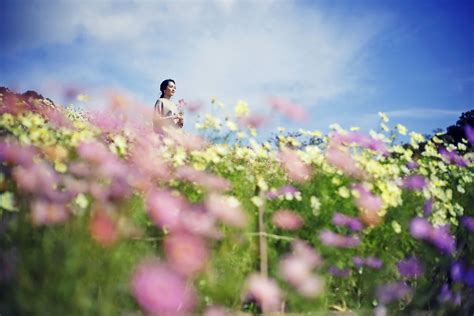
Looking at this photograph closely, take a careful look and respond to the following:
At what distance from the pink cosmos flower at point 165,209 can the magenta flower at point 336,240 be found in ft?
2.84

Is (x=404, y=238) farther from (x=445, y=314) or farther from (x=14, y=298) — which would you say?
(x=14, y=298)

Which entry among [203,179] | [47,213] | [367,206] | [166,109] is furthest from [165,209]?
[166,109]

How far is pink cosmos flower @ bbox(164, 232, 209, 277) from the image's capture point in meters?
1.82

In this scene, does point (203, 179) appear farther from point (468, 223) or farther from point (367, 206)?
point (468, 223)

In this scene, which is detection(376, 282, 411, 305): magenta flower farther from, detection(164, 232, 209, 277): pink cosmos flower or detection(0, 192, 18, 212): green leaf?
detection(0, 192, 18, 212): green leaf

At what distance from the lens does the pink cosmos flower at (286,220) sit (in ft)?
8.10

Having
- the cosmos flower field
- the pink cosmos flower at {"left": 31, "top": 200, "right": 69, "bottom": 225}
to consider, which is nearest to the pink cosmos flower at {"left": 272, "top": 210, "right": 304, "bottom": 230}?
the cosmos flower field

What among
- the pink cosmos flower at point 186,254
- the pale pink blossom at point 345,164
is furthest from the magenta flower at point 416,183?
the pink cosmos flower at point 186,254

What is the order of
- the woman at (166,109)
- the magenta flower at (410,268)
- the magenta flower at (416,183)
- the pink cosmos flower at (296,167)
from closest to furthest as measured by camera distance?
1. the magenta flower at (410,268)
2. the pink cosmos flower at (296,167)
3. the magenta flower at (416,183)
4. the woman at (166,109)

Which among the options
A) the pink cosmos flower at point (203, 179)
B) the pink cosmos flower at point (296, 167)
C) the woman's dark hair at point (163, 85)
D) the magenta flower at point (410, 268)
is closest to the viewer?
the pink cosmos flower at point (203, 179)

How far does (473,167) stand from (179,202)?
292cm

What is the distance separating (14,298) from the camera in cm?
172

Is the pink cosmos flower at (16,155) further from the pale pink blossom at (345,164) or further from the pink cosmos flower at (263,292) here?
the pale pink blossom at (345,164)

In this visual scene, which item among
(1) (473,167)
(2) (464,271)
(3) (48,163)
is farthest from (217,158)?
(1) (473,167)
